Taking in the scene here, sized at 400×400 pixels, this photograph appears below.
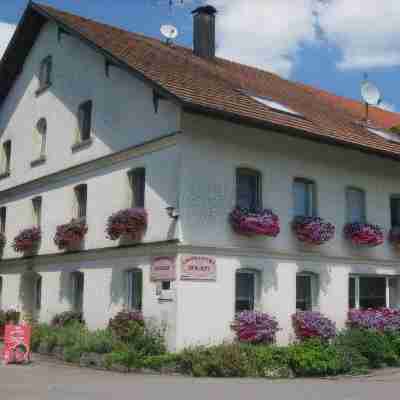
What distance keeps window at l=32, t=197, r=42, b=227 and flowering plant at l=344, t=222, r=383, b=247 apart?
32.0 feet

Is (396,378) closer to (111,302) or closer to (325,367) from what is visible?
(325,367)

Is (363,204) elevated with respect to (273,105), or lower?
lower

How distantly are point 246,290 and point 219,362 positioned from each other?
3.14 metres

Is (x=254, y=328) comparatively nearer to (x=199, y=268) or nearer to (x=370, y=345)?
(x=199, y=268)

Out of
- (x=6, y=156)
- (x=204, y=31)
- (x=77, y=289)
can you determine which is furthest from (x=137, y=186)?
(x=6, y=156)

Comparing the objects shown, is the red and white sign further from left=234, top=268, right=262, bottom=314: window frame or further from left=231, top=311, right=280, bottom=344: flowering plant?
left=234, top=268, right=262, bottom=314: window frame

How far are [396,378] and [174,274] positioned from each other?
5202 millimetres

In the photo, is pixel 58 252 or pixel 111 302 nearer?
pixel 111 302

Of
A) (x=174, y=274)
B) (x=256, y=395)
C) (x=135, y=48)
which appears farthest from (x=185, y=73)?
(x=256, y=395)

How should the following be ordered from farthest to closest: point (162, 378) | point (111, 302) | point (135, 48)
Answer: point (135, 48), point (111, 302), point (162, 378)

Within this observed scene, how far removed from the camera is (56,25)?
21672mm

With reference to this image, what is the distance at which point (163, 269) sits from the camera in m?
15.2

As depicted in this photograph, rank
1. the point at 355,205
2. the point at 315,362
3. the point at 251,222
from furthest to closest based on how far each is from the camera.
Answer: the point at 355,205, the point at 251,222, the point at 315,362

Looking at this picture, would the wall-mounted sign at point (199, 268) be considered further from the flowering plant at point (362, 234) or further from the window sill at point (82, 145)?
the window sill at point (82, 145)
